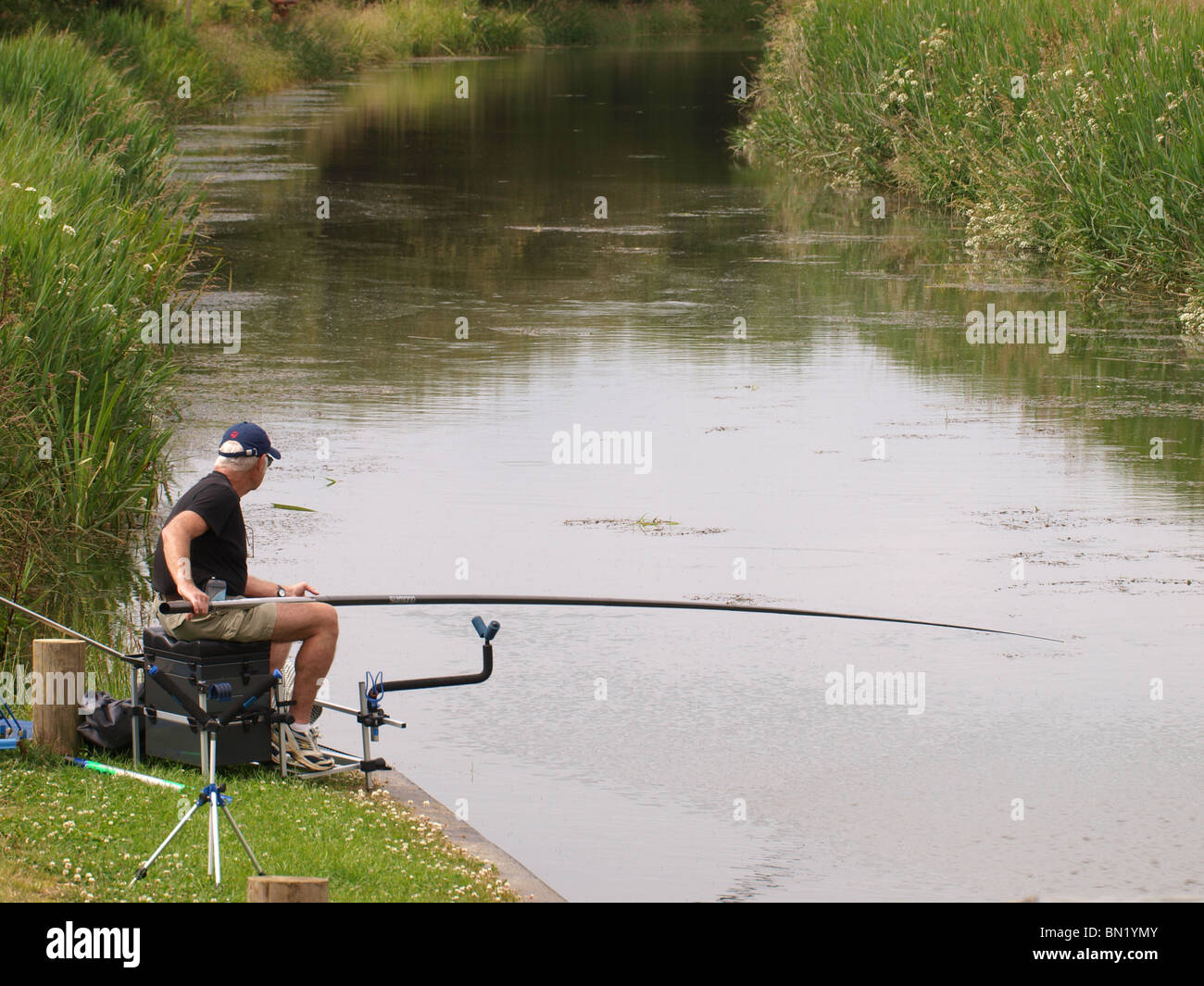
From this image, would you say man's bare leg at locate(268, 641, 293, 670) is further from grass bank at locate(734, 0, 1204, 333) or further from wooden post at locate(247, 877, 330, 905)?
grass bank at locate(734, 0, 1204, 333)

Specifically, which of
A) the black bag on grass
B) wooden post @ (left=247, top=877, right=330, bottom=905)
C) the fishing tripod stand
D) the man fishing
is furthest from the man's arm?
wooden post @ (left=247, top=877, right=330, bottom=905)

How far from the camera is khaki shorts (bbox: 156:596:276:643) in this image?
7.63 m

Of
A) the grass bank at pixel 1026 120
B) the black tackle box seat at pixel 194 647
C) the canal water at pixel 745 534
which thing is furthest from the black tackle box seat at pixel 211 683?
the grass bank at pixel 1026 120

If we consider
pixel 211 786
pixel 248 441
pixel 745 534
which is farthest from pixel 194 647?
pixel 745 534

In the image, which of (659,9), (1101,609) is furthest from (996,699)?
(659,9)

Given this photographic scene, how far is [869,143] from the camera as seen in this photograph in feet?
94.3

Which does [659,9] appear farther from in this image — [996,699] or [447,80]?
[996,699]

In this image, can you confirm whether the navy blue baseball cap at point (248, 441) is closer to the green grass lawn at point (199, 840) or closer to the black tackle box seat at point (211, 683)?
the black tackle box seat at point (211, 683)

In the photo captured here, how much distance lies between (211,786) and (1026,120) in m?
18.3

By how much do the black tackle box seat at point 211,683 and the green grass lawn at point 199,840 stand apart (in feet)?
0.29

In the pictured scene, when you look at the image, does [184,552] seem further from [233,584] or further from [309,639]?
[309,639]

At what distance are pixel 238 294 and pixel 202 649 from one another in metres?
Result: 13.2

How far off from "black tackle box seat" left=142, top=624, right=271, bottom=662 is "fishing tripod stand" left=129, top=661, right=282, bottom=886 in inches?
3.2

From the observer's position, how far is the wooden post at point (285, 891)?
529 cm
